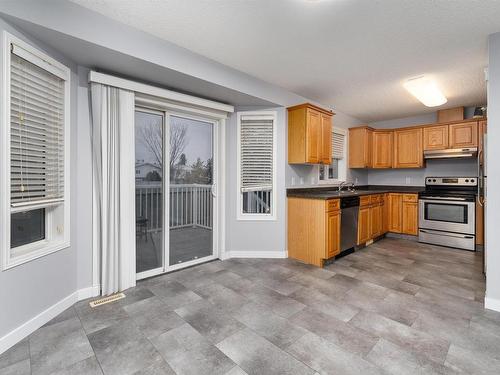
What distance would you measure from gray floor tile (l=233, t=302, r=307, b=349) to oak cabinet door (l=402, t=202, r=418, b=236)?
4.03 meters

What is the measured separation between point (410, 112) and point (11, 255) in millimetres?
6416

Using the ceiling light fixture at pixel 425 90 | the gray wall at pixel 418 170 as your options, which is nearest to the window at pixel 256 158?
the ceiling light fixture at pixel 425 90

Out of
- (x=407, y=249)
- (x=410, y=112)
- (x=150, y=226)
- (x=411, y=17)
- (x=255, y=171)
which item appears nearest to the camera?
(x=411, y=17)

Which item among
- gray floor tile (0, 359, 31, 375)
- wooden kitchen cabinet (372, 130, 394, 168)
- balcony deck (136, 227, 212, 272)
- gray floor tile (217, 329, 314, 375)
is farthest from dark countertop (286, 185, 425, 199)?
gray floor tile (0, 359, 31, 375)

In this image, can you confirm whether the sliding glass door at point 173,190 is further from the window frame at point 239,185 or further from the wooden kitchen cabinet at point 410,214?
the wooden kitchen cabinet at point 410,214

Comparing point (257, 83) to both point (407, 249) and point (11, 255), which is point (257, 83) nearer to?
point (11, 255)

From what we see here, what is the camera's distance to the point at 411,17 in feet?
7.20

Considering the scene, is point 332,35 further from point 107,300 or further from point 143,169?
point 107,300

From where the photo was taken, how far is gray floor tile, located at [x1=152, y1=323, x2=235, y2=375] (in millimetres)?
1655

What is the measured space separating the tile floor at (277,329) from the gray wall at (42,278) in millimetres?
189

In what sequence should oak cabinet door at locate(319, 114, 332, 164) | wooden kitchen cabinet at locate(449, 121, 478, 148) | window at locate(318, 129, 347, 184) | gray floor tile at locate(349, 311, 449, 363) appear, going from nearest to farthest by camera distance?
gray floor tile at locate(349, 311, 449, 363) < oak cabinet door at locate(319, 114, 332, 164) < wooden kitchen cabinet at locate(449, 121, 478, 148) < window at locate(318, 129, 347, 184)

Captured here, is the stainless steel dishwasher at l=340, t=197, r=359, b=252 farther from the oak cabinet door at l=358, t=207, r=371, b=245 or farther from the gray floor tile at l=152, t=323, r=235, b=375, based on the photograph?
the gray floor tile at l=152, t=323, r=235, b=375

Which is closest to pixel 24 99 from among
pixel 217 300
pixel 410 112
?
pixel 217 300

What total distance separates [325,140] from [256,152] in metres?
1.18
